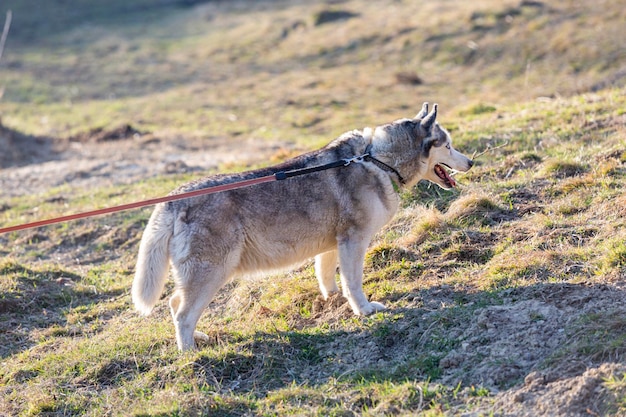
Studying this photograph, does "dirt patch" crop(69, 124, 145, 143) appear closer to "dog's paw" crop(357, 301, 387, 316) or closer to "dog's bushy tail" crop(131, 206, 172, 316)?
"dog's bushy tail" crop(131, 206, 172, 316)

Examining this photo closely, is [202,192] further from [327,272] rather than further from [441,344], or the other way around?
[441,344]

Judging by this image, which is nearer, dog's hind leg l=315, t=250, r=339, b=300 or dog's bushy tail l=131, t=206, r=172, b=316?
dog's bushy tail l=131, t=206, r=172, b=316

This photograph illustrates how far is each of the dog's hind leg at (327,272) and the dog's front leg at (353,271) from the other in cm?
50

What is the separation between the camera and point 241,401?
580 centimetres

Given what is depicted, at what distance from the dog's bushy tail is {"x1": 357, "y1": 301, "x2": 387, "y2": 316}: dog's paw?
1.69 metres

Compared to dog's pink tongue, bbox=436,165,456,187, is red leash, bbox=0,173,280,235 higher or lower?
higher

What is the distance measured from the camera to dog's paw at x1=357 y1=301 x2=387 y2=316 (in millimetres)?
6846

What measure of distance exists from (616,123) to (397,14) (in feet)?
59.9

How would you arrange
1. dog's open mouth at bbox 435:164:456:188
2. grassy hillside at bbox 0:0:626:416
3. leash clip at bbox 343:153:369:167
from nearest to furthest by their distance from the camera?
grassy hillside at bbox 0:0:626:416 < leash clip at bbox 343:153:369:167 < dog's open mouth at bbox 435:164:456:188

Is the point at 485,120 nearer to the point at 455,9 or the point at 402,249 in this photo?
the point at 402,249

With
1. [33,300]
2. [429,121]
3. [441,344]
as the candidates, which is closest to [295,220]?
[429,121]

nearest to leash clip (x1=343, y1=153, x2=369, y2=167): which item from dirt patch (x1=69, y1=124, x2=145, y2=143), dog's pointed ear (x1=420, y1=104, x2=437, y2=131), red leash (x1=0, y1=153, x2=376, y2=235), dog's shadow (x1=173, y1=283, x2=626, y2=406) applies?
red leash (x1=0, y1=153, x2=376, y2=235)

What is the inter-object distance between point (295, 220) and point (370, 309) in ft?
3.26

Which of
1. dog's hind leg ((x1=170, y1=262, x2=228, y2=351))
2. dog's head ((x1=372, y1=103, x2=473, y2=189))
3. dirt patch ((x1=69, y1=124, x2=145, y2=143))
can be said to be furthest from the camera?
dirt patch ((x1=69, y1=124, x2=145, y2=143))
